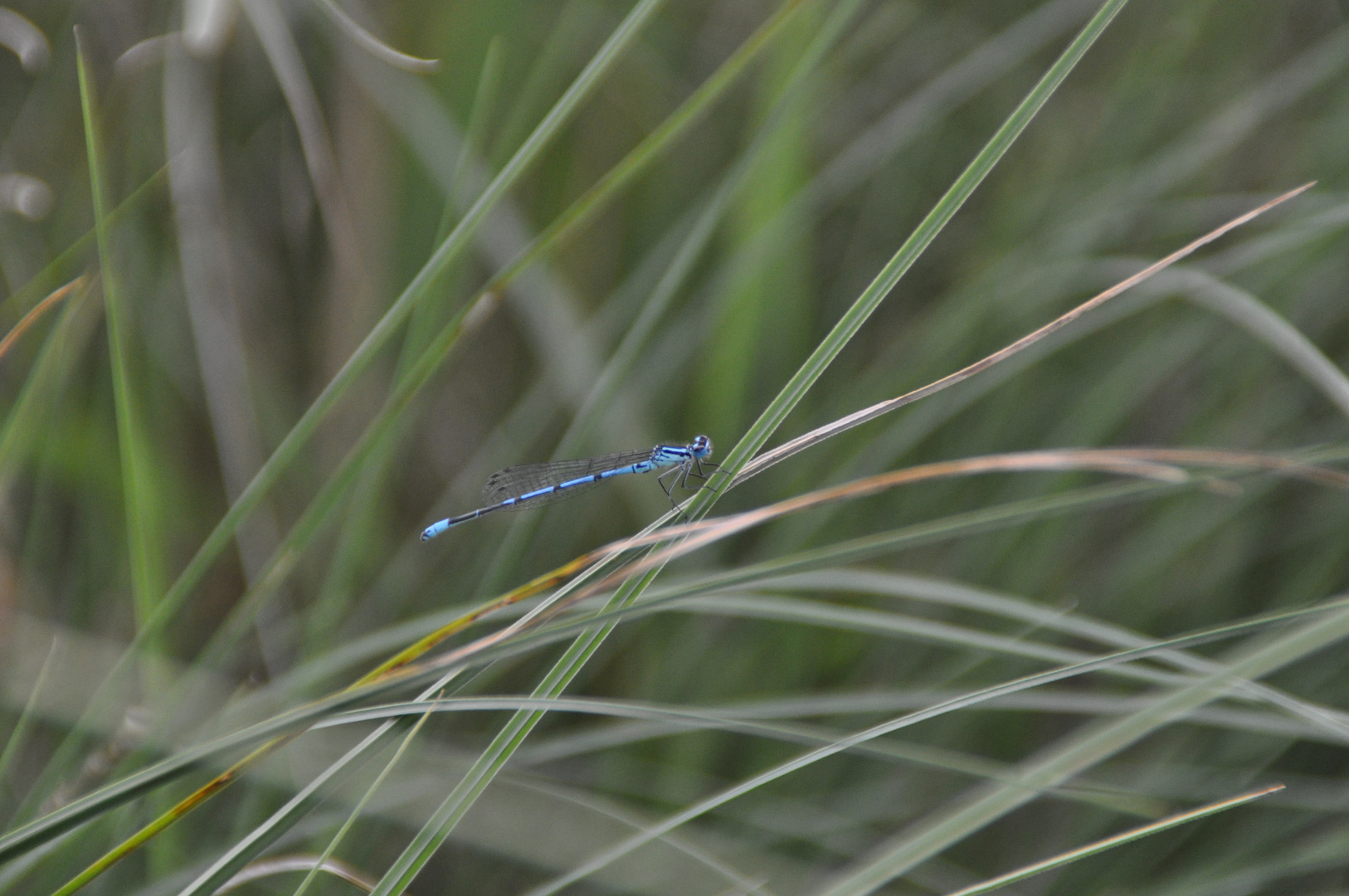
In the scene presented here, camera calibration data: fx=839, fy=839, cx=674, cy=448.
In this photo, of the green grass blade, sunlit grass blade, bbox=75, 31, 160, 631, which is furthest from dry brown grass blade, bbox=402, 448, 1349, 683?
sunlit grass blade, bbox=75, 31, 160, 631

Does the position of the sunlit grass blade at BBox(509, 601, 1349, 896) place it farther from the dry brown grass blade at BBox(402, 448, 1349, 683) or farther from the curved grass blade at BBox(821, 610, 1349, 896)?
the dry brown grass blade at BBox(402, 448, 1349, 683)

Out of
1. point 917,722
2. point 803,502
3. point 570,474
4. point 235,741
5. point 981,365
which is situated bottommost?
point 235,741

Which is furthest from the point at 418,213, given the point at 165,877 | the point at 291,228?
the point at 165,877

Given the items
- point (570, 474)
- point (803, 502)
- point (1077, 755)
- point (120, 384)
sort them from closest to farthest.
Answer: point (803, 502)
point (120, 384)
point (1077, 755)
point (570, 474)

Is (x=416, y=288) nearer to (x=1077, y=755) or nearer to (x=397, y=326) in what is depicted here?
(x=397, y=326)

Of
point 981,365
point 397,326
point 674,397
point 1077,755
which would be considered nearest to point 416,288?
point 397,326

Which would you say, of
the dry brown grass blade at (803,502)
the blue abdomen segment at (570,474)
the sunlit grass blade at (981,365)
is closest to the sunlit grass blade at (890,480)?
the dry brown grass blade at (803,502)

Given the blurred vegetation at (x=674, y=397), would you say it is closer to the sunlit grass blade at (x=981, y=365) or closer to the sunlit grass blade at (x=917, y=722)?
the sunlit grass blade at (x=917, y=722)

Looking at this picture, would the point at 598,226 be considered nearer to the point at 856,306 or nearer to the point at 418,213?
the point at 418,213

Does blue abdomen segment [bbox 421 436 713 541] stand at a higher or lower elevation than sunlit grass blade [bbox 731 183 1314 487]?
higher

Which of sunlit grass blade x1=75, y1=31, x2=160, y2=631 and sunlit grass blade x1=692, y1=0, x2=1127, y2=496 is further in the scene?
sunlit grass blade x1=75, y1=31, x2=160, y2=631
